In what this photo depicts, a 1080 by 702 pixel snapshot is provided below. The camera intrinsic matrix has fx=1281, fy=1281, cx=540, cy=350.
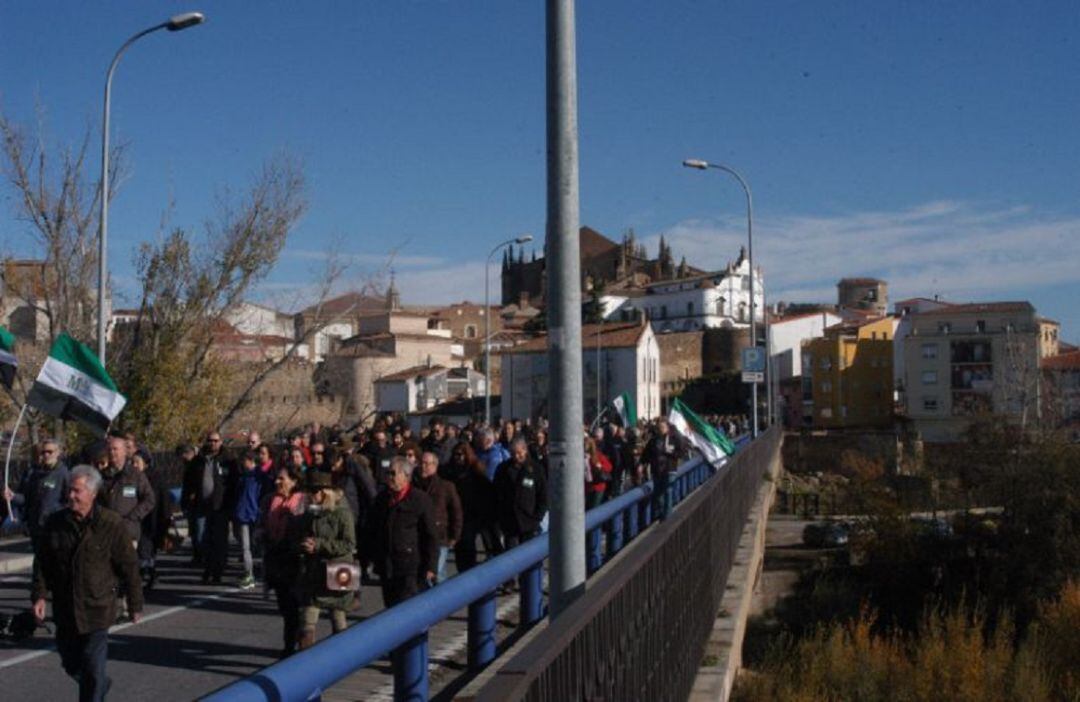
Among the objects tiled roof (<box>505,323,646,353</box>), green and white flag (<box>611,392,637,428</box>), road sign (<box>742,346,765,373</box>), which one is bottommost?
green and white flag (<box>611,392,637,428</box>)

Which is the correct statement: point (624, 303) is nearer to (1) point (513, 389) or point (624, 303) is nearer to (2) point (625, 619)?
(1) point (513, 389)

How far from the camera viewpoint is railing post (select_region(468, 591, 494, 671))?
25.2ft

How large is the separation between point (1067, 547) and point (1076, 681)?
588 inches

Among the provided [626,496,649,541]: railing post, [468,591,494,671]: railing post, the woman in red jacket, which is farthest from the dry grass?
[468,591,494,671]: railing post

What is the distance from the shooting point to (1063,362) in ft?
314

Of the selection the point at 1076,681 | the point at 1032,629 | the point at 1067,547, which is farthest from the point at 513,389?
the point at 1076,681

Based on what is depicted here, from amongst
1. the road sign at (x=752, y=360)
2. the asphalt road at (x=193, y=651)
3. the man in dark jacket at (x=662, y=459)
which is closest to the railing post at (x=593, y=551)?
the asphalt road at (x=193, y=651)

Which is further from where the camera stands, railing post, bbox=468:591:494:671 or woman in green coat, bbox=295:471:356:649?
woman in green coat, bbox=295:471:356:649

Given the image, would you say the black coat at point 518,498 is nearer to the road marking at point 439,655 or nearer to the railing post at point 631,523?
the railing post at point 631,523

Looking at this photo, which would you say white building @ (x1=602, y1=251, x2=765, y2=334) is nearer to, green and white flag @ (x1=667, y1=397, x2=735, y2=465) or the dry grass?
the dry grass

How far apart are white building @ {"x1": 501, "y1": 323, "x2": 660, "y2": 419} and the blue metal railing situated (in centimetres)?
7124

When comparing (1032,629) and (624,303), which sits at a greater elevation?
(624,303)

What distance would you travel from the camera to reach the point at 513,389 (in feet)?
270

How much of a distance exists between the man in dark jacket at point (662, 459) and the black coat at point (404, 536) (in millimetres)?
5634
